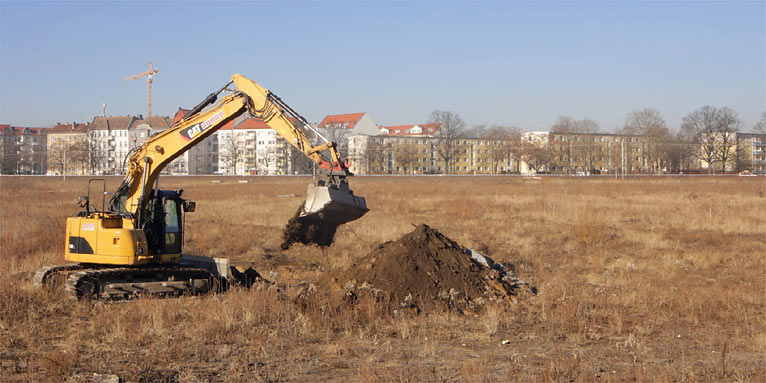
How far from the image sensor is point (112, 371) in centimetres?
855

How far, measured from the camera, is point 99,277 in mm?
13242

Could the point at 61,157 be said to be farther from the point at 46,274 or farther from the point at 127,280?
the point at 127,280

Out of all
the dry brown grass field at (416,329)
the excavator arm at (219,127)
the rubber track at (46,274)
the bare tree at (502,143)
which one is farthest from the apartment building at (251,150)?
the rubber track at (46,274)

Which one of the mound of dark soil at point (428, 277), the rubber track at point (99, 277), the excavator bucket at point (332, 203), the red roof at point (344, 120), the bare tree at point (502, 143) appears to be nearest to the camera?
the mound of dark soil at point (428, 277)

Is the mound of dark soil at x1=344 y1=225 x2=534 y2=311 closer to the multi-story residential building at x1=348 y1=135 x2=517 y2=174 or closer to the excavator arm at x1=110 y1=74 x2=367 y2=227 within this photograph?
the excavator arm at x1=110 y1=74 x2=367 y2=227

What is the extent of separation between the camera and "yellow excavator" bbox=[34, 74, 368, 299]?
43.5 ft

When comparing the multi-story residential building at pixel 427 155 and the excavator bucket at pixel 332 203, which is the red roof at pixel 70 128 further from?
the excavator bucket at pixel 332 203

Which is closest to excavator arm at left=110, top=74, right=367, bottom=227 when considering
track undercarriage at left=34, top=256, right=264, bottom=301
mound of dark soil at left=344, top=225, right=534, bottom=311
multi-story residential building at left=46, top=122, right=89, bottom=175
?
track undercarriage at left=34, top=256, right=264, bottom=301

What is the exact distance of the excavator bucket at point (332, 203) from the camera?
53.1 feet

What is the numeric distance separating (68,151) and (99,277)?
11992 cm

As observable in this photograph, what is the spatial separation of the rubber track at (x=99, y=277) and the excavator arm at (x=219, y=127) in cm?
96

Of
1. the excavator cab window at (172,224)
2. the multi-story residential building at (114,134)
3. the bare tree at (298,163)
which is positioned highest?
the multi-story residential building at (114,134)

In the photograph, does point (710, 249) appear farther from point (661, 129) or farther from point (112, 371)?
point (661, 129)

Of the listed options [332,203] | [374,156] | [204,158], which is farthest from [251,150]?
[332,203]
